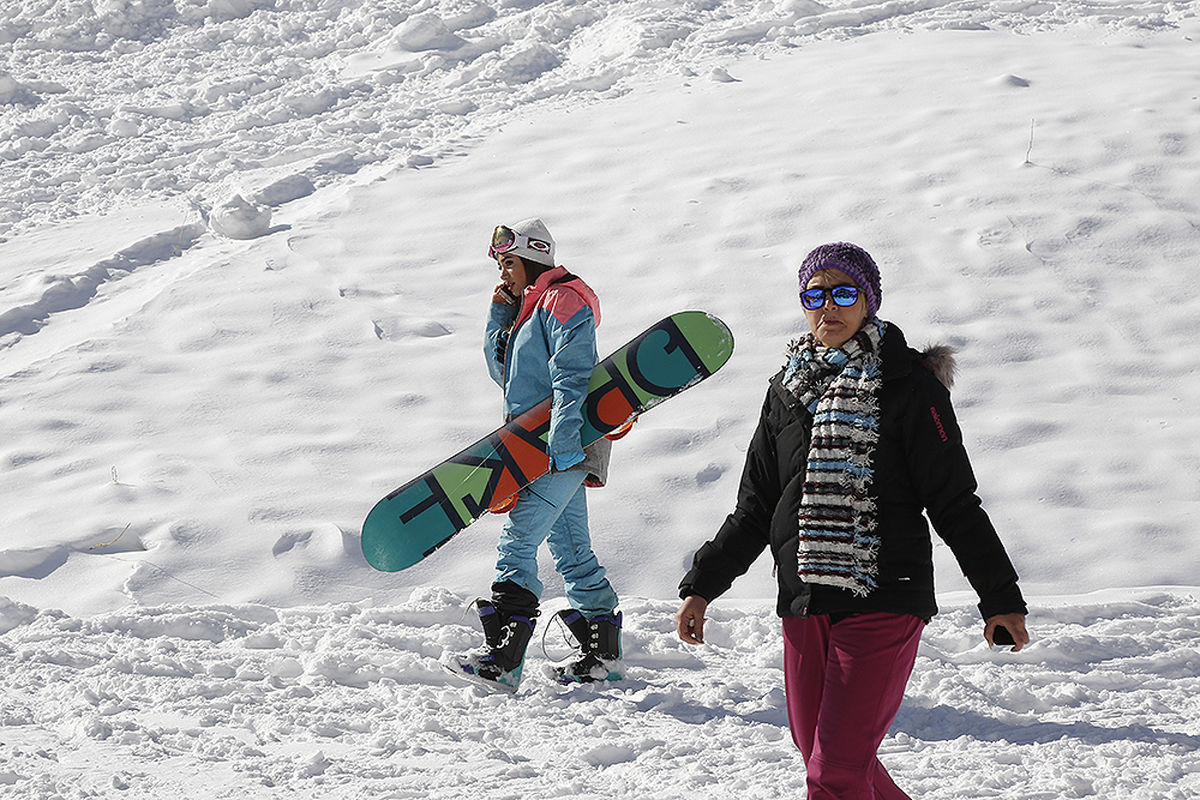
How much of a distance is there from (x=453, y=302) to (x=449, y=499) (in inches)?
191

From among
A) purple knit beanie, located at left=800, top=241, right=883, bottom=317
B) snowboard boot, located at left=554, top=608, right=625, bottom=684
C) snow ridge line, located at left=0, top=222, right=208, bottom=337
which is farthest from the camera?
snow ridge line, located at left=0, top=222, right=208, bottom=337

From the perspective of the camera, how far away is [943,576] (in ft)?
18.2

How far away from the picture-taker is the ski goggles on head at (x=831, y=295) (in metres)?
2.75

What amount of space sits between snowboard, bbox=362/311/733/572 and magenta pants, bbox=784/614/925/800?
199cm

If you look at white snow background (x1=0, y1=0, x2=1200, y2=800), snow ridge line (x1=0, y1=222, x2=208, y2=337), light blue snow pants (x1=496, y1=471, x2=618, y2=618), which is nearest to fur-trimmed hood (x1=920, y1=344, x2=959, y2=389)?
white snow background (x1=0, y1=0, x2=1200, y2=800)

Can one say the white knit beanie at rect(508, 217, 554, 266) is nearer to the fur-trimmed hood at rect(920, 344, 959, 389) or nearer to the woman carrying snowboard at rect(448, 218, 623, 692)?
the woman carrying snowboard at rect(448, 218, 623, 692)

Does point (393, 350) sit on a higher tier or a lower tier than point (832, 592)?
lower

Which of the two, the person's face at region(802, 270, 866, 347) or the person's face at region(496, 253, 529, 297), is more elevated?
the person's face at region(802, 270, 866, 347)

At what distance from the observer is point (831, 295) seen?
9.09ft

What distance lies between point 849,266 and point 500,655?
2337mm

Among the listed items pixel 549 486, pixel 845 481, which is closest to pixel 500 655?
pixel 549 486

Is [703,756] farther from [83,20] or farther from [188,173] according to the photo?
[83,20]

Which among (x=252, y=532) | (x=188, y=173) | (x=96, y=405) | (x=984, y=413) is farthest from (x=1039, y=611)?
(x=188, y=173)

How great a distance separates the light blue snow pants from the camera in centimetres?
443
